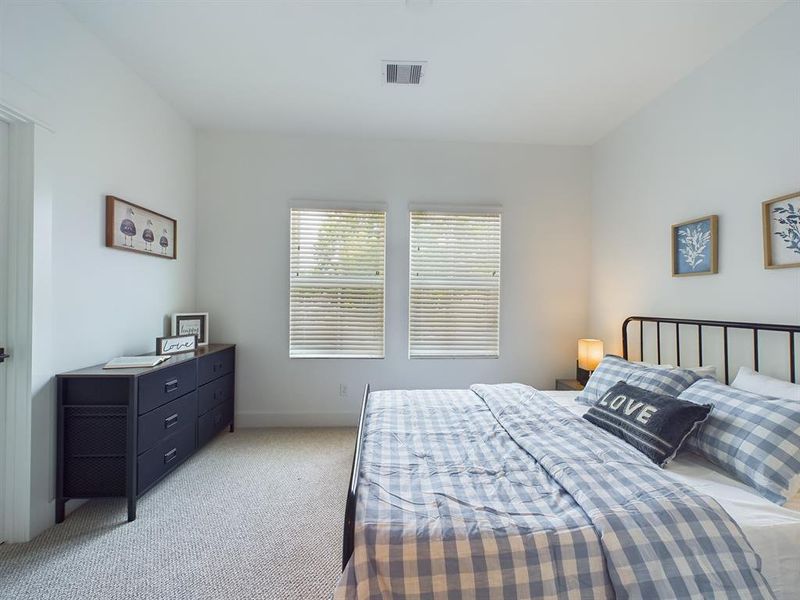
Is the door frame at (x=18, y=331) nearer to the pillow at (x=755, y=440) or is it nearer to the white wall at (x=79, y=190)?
the white wall at (x=79, y=190)

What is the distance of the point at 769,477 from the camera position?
1296 mm

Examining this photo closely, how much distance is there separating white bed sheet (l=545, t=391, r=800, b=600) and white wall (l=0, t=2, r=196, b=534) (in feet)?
10.4

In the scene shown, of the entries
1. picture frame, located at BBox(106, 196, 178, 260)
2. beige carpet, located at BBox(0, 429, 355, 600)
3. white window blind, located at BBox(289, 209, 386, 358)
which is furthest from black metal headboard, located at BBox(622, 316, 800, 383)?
picture frame, located at BBox(106, 196, 178, 260)

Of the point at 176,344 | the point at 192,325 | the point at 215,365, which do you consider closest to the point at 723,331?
the point at 215,365

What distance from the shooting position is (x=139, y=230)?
2551 mm

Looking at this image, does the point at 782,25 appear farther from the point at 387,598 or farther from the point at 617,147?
the point at 387,598

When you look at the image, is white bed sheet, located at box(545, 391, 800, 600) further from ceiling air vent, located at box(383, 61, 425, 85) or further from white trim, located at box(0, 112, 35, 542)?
white trim, located at box(0, 112, 35, 542)

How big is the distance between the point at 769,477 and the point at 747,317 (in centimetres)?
113

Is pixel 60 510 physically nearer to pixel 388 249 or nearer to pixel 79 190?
pixel 79 190

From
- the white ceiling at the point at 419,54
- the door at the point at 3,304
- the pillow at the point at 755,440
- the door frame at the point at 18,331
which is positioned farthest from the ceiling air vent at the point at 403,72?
the pillow at the point at 755,440

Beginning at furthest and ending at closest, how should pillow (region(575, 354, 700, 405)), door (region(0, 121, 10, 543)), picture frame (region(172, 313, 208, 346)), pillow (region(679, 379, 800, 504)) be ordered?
picture frame (region(172, 313, 208, 346))
pillow (region(575, 354, 700, 405))
door (region(0, 121, 10, 543))
pillow (region(679, 379, 800, 504))

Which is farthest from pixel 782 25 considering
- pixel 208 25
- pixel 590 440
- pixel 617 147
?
pixel 208 25

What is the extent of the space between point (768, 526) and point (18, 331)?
3.33m

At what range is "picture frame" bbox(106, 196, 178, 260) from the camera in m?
2.27
